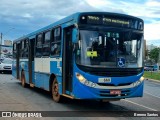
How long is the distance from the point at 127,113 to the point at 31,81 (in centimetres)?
832

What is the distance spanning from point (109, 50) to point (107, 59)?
1.02ft

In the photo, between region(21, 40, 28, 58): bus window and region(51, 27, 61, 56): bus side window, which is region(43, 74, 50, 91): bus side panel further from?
region(21, 40, 28, 58): bus window

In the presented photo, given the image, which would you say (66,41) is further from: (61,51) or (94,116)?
(94,116)

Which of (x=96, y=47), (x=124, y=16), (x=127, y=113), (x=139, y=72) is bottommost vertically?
(x=127, y=113)

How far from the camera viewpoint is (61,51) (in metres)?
13.1

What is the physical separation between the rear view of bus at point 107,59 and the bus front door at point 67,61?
0.92 m

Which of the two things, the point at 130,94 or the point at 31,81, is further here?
the point at 31,81

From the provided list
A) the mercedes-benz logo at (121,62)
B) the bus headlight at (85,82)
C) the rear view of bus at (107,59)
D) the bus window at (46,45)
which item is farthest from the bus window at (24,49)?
the mercedes-benz logo at (121,62)

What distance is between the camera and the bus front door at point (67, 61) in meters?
12.4

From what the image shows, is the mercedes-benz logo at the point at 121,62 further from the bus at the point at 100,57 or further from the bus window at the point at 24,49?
the bus window at the point at 24,49

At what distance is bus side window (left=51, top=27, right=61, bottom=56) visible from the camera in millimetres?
13578

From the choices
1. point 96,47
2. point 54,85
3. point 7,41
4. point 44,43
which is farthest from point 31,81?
point 7,41

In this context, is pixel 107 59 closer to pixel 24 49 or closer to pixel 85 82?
pixel 85 82

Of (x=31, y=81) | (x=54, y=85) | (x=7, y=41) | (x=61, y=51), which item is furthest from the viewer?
(x=7, y=41)
